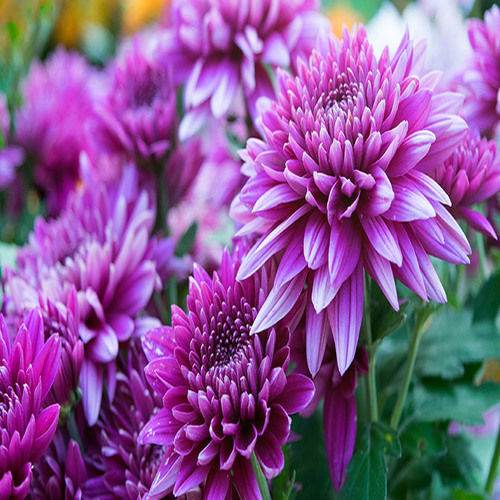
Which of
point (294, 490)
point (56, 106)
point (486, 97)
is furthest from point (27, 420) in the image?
point (56, 106)

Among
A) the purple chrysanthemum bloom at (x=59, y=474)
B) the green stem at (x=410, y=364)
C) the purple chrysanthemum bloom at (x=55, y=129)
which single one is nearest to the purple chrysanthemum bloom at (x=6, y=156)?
the purple chrysanthemum bloom at (x=55, y=129)

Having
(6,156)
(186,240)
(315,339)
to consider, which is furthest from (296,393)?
(6,156)

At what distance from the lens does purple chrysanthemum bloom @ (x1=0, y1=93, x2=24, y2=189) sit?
2.22ft

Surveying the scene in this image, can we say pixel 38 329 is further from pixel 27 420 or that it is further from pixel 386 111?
pixel 386 111

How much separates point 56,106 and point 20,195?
112mm

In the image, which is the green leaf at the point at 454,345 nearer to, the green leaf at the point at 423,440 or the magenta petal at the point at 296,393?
the green leaf at the point at 423,440

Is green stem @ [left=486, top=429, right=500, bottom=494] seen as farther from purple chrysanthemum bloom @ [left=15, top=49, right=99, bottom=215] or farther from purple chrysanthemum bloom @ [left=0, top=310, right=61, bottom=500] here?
purple chrysanthemum bloom @ [left=15, top=49, right=99, bottom=215]

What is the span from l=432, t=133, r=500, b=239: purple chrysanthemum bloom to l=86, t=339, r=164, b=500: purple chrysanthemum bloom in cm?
22

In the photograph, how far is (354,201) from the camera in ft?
1.09

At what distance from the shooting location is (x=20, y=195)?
763 mm

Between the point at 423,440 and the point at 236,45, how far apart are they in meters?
0.33

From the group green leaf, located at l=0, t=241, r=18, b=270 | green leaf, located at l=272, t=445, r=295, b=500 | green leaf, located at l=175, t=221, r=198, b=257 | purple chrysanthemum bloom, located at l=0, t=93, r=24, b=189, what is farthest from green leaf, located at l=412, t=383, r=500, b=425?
purple chrysanthemum bloom, located at l=0, t=93, r=24, b=189

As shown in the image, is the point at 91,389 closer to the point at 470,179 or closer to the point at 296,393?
the point at 296,393

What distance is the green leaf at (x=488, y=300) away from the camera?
18.3 inches
